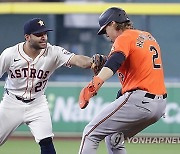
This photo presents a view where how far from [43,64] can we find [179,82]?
7.18 m

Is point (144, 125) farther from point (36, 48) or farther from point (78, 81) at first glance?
point (78, 81)

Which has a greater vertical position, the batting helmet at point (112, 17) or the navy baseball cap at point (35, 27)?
the batting helmet at point (112, 17)

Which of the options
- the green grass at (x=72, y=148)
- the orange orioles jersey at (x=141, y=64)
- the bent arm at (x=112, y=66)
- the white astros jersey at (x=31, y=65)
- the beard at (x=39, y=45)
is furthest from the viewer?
the green grass at (x=72, y=148)

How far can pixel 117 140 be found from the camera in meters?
7.32

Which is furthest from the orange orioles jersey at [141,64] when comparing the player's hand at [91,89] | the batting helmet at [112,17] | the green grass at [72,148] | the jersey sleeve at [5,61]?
the green grass at [72,148]

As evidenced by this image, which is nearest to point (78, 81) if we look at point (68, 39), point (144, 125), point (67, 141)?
point (68, 39)

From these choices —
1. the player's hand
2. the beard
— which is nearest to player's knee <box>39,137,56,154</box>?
the beard

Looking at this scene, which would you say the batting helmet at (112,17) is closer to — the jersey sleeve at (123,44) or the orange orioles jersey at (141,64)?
the orange orioles jersey at (141,64)

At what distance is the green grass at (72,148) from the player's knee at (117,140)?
3518mm

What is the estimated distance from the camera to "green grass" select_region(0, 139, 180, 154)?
36.3 feet

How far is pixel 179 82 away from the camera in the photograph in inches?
586

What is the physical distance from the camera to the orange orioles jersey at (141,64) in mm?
6957

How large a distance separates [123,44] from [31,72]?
1.72m

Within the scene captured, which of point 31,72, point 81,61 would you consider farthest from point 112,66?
point 31,72
